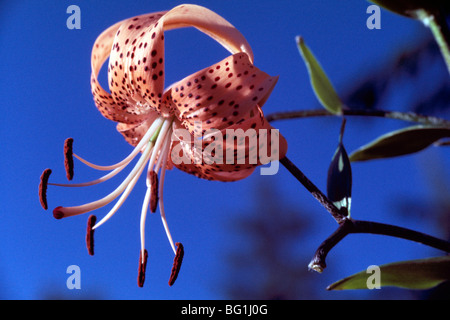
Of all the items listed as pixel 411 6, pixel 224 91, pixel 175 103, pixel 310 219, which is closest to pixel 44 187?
pixel 175 103

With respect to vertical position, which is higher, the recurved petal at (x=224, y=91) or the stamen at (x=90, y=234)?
the recurved petal at (x=224, y=91)

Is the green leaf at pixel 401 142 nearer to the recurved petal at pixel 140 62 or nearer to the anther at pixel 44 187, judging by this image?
the recurved petal at pixel 140 62

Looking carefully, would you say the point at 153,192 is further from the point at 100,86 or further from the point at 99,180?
the point at 100,86

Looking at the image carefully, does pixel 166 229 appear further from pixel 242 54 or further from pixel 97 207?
pixel 242 54

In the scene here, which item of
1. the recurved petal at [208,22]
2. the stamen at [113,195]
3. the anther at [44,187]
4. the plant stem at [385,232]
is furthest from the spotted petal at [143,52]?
the plant stem at [385,232]
